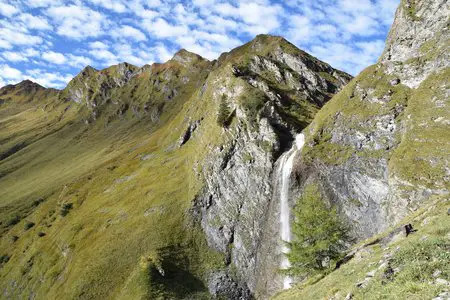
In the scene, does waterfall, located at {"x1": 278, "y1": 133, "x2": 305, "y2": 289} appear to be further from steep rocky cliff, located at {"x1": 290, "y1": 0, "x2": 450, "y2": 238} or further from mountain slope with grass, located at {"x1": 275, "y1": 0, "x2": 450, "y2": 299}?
steep rocky cliff, located at {"x1": 290, "y1": 0, "x2": 450, "y2": 238}

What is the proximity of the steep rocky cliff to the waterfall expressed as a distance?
11.4ft

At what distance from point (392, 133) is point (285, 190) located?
25.9m

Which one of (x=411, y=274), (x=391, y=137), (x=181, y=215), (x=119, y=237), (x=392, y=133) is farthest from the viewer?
(x=181, y=215)

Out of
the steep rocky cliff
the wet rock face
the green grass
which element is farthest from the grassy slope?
the green grass

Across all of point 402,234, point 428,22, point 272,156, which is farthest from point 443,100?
point 402,234

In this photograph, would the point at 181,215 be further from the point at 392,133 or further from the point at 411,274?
the point at 411,274

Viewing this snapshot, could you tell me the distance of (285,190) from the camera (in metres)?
80.0

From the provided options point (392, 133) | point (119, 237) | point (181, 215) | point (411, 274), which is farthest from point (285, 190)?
point (411, 274)

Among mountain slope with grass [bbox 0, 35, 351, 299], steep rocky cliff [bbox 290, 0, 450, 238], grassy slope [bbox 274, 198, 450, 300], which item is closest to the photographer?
grassy slope [bbox 274, 198, 450, 300]

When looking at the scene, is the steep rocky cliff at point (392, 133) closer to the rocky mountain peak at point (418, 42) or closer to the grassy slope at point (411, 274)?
the rocky mountain peak at point (418, 42)

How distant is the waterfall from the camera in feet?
241

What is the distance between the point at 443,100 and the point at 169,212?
231 ft

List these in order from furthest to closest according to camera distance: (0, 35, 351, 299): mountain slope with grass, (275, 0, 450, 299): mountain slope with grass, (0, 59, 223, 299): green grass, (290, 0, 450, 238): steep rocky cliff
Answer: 1. (0, 59, 223, 299): green grass
2. (0, 35, 351, 299): mountain slope with grass
3. (290, 0, 450, 238): steep rocky cliff
4. (275, 0, 450, 299): mountain slope with grass

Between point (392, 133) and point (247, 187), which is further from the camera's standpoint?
point (247, 187)
